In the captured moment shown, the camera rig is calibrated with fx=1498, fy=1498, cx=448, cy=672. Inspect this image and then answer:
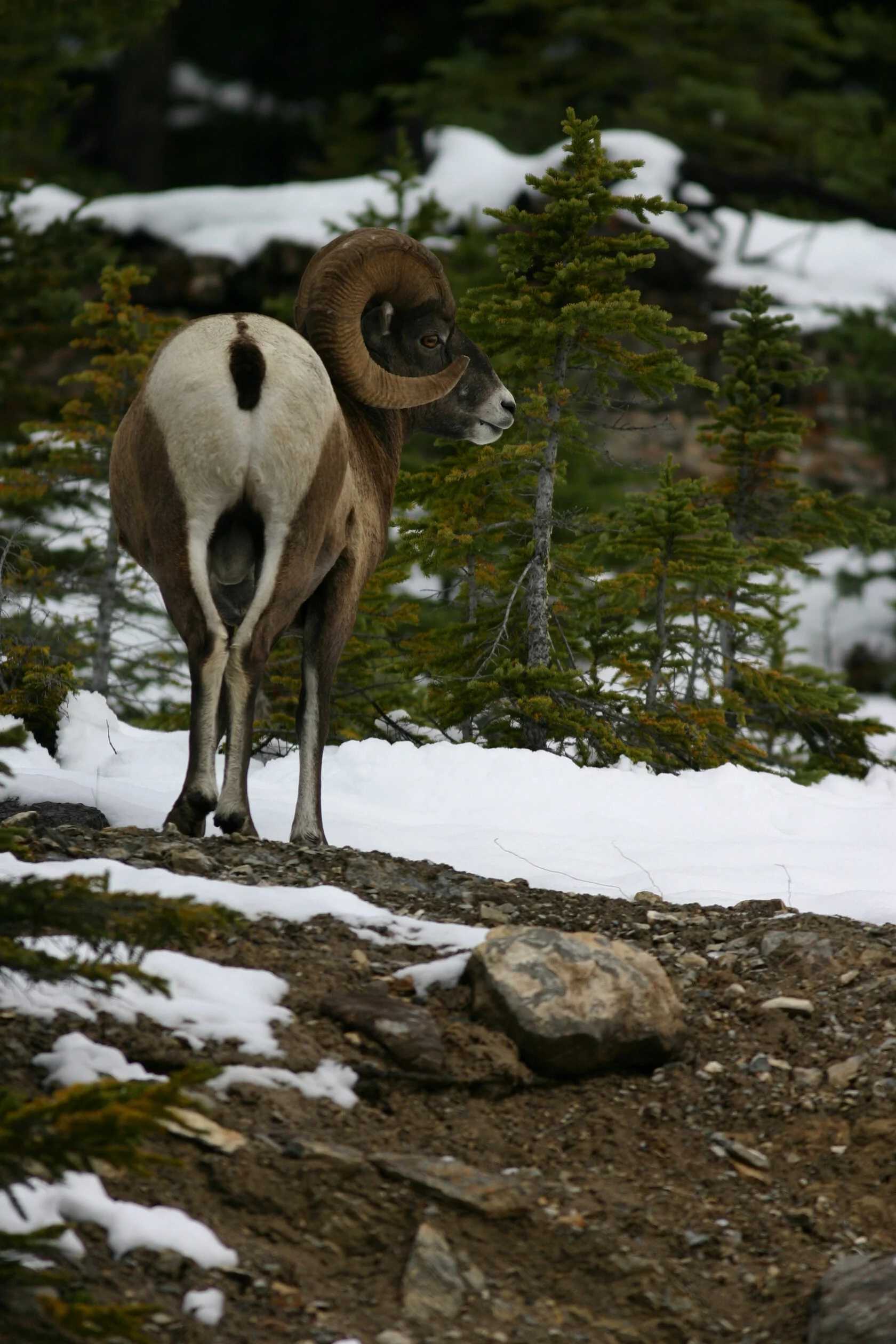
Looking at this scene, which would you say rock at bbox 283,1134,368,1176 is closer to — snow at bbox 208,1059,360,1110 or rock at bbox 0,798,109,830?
snow at bbox 208,1059,360,1110

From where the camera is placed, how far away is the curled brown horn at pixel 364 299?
705 centimetres

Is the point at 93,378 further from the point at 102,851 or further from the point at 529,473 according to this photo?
the point at 102,851

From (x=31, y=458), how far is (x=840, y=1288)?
13036 millimetres

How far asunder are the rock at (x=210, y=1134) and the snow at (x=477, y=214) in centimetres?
1540

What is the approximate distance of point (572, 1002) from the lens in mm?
4633

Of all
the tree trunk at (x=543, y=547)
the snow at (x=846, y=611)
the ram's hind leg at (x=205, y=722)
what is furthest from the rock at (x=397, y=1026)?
the snow at (x=846, y=611)

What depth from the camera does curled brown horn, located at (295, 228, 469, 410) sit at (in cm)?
705

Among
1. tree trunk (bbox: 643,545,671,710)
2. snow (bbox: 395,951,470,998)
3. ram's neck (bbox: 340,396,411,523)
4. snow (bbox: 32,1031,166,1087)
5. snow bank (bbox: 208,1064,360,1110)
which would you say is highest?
ram's neck (bbox: 340,396,411,523)

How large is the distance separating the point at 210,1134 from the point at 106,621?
881 centimetres

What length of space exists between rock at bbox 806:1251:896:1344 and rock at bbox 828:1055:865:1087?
924 mm

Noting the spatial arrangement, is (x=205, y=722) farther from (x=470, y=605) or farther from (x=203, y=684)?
(x=470, y=605)

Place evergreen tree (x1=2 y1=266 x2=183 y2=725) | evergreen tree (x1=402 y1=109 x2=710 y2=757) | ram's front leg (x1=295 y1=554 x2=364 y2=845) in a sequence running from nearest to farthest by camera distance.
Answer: ram's front leg (x1=295 y1=554 x2=364 y2=845)
evergreen tree (x1=402 y1=109 x2=710 y2=757)
evergreen tree (x1=2 y1=266 x2=183 y2=725)

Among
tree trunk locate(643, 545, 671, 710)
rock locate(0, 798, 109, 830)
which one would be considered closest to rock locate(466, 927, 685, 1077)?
rock locate(0, 798, 109, 830)

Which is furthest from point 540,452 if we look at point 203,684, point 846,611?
point 846,611
